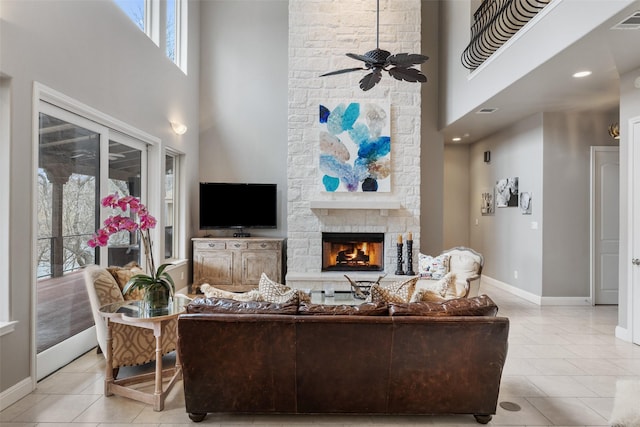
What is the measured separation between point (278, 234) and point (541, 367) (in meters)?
4.42

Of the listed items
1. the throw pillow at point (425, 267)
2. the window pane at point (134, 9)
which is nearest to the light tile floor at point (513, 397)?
the throw pillow at point (425, 267)

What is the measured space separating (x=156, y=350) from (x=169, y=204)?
388 centimetres

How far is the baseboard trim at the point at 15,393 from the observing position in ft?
8.72

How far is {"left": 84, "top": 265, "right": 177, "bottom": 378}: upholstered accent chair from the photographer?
309cm

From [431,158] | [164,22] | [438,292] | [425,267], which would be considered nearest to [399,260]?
[425,267]

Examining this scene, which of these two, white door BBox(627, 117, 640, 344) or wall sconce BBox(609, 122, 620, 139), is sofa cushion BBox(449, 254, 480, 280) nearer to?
white door BBox(627, 117, 640, 344)

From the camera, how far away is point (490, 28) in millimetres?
5141

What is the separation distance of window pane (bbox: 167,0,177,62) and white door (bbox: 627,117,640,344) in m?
5.87

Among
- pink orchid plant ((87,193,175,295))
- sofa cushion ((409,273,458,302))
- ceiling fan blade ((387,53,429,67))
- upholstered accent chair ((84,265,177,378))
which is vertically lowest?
upholstered accent chair ((84,265,177,378))

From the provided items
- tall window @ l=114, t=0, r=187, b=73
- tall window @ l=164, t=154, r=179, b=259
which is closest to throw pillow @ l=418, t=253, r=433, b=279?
tall window @ l=164, t=154, r=179, b=259

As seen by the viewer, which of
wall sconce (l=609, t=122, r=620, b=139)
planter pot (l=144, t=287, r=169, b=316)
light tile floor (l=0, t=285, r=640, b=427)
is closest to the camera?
light tile floor (l=0, t=285, r=640, b=427)

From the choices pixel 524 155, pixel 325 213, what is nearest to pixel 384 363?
pixel 325 213

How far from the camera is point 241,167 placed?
22.7ft

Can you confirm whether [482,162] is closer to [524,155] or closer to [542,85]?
[524,155]
